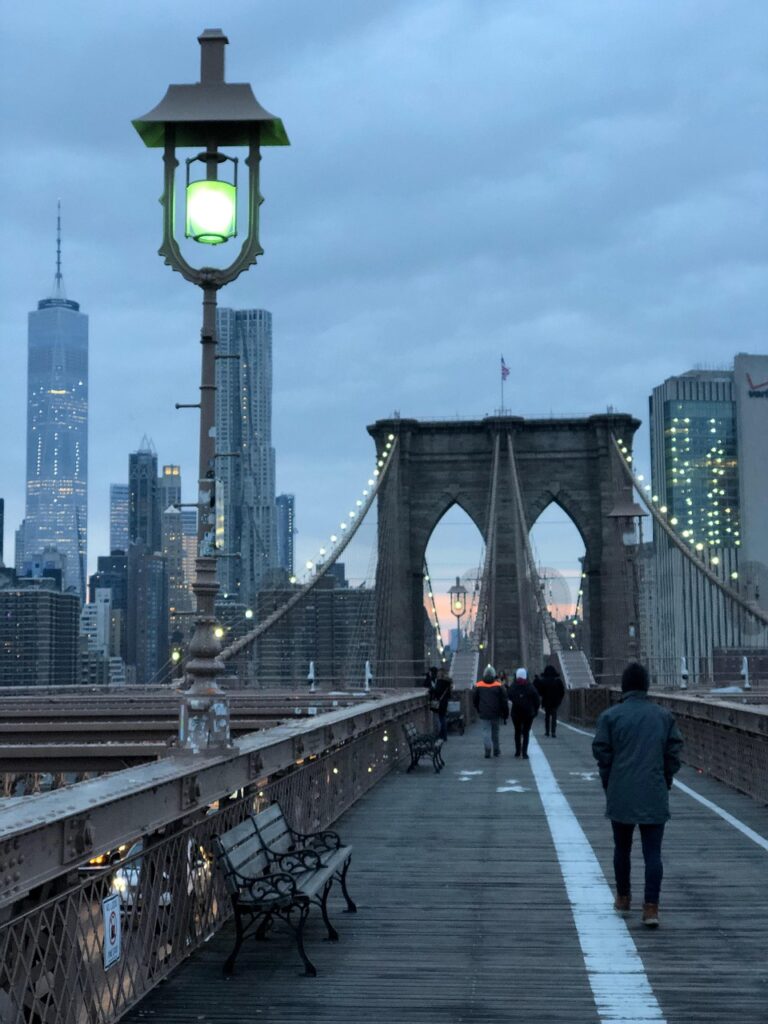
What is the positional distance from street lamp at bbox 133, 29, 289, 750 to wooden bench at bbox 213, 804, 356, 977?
997mm

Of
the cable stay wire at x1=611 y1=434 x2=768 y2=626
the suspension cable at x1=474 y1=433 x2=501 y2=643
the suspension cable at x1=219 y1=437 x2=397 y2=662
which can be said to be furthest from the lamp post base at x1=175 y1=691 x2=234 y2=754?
the suspension cable at x1=474 y1=433 x2=501 y2=643

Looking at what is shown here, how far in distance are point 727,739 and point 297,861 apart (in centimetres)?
1090

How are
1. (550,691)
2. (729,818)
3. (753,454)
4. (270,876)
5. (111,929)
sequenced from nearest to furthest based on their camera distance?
(111,929) → (270,876) → (729,818) → (550,691) → (753,454)

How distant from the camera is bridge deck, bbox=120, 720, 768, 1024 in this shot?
6707 mm

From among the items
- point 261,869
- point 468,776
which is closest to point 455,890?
point 261,869

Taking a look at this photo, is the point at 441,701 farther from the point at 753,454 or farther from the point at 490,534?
the point at 753,454

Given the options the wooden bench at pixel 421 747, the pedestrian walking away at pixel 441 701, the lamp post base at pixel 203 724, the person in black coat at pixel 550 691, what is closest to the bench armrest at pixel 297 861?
the lamp post base at pixel 203 724

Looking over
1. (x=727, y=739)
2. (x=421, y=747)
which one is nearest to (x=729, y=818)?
(x=727, y=739)

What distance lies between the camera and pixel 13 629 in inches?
7032

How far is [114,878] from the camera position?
21.3 feet

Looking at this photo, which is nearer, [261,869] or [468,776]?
[261,869]

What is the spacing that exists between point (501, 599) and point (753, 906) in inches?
2593

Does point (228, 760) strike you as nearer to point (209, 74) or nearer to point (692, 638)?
point (209, 74)

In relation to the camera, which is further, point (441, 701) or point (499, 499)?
point (499, 499)
